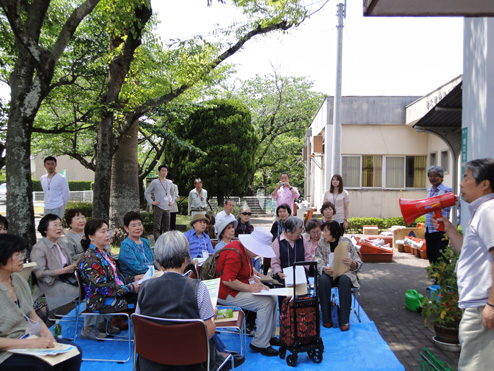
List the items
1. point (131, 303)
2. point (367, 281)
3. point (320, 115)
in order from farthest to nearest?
1. point (320, 115)
2. point (367, 281)
3. point (131, 303)

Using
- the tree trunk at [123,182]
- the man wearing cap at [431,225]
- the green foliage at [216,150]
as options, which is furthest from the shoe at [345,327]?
the green foliage at [216,150]

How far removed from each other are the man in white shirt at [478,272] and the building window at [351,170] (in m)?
15.1

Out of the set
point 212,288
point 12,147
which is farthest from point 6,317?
point 12,147

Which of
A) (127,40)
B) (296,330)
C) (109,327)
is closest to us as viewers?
(296,330)

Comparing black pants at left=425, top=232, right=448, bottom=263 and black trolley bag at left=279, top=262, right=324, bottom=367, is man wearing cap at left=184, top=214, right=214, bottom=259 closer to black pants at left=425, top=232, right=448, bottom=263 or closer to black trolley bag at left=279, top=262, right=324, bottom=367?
black trolley bag at left=279, top=262, right=324, bottom=367

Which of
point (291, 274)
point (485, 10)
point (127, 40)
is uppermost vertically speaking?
point (127, 40)

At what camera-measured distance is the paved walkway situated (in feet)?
16.3

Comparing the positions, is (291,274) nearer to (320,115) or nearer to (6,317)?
(6,317)

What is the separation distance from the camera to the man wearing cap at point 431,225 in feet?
22.7

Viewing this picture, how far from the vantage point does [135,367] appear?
10.3ft

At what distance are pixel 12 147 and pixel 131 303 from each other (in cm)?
365

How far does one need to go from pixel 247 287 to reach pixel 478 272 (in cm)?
246

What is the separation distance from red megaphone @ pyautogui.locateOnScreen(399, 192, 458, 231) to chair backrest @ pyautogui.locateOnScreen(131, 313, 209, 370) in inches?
87.4

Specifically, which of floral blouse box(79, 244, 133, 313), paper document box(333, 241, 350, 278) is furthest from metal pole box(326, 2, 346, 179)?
floral blouse box(79, 244, 133, 313)
